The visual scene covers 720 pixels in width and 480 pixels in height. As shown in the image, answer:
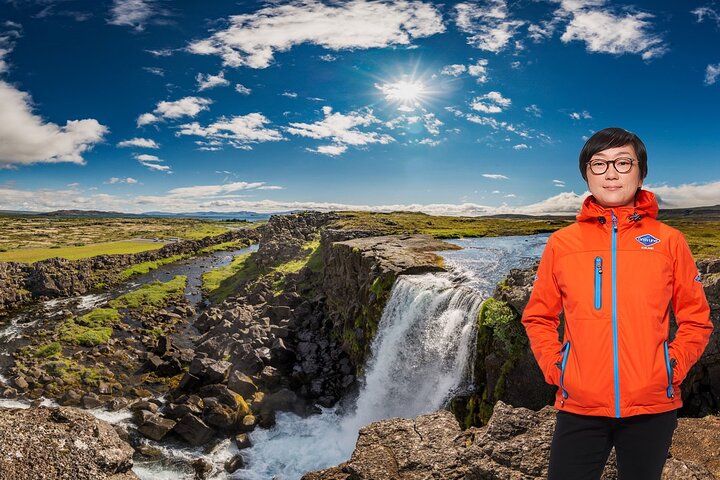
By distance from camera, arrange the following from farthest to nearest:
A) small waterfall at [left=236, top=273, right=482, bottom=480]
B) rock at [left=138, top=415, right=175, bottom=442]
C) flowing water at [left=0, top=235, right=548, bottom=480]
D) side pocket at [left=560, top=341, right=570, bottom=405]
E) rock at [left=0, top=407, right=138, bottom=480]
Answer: rock at [left=138, top=415, right=175, bottom=442]
small waterfall at [left=236, top=273, right=482, bottom=480]
flowing water at [left=0, top=235, right=548, bottom=480]
rock at [left=0, top=407, right=138, bottom=480]
side pocket at [left=560, top=341, right=570, bottom=405]

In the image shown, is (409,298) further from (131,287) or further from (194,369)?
(131,287)

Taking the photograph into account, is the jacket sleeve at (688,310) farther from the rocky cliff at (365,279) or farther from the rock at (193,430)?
the rock at (193,430)

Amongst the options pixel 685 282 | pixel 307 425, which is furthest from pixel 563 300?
pixel 307 425

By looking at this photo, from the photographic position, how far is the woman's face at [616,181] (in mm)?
5008

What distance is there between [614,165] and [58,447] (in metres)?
14.8

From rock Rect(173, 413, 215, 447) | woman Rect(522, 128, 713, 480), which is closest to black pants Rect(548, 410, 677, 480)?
woman Rect(522, 128, 713, 480)

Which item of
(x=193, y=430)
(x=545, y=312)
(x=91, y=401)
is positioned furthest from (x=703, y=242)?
(x=91, y=401)

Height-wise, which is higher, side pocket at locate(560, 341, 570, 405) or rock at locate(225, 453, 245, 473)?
side pocket at locate(560, 341, 570, 405)

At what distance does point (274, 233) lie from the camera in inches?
3548

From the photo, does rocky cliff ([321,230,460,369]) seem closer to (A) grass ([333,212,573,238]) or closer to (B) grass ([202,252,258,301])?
(A) grass ([333,212,573,238])

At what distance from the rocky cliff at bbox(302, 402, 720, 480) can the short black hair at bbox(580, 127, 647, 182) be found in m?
6.59

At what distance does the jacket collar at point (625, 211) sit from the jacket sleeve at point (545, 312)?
0.53m

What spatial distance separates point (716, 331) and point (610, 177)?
13924 mm

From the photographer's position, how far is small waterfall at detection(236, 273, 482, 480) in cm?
2138
